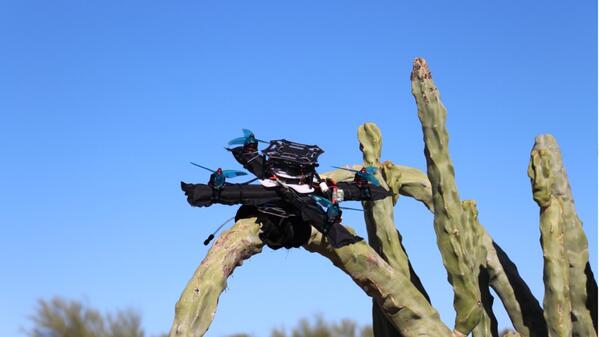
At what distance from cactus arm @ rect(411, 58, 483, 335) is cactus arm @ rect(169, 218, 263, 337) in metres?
2.17

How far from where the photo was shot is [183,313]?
9.55 m

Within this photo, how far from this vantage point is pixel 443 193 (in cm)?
1135

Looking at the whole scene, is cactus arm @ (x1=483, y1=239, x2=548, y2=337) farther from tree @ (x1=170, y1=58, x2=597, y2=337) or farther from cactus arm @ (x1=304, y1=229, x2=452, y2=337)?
cactus arm @ (x1=304, y1=229, x2=452, y2=337)

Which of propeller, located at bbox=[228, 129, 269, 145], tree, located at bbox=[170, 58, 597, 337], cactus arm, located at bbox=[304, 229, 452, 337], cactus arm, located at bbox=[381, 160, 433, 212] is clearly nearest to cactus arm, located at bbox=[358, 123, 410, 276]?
tree, located at bbox=[170, 58, 597, 337]

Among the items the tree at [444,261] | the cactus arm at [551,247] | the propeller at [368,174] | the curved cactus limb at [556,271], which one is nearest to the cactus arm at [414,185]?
the tree at [444,261]

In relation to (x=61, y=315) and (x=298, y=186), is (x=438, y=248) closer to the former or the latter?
(x=298, y=186)

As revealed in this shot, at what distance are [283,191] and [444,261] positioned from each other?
256 cm

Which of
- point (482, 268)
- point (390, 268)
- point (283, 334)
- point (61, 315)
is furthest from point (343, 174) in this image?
point (283, 334)

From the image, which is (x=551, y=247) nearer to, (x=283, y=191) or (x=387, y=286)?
(x=387, y=286)

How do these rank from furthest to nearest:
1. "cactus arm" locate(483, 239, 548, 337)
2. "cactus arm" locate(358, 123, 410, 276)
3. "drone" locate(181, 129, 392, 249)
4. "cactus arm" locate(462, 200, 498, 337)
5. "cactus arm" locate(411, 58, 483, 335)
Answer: "cactus arm" locate(483, 239, 548, 337), "cactus arm" locate(358, 123, 410, 276), "cactus arm" locate(462, 200, 498, 337), "cactus arm" locate(411, 58, 483, 335), "drone" locate(181, 129, 392, 249)

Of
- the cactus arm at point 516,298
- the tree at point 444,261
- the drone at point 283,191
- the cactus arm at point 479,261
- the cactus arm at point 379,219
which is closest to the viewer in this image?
the drone at point 283,191

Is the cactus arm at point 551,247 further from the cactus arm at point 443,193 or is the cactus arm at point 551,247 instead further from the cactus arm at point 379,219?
the cactus arm at point 379,219

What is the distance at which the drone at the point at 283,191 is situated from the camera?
31.1 feet

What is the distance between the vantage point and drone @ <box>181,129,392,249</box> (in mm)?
9477
